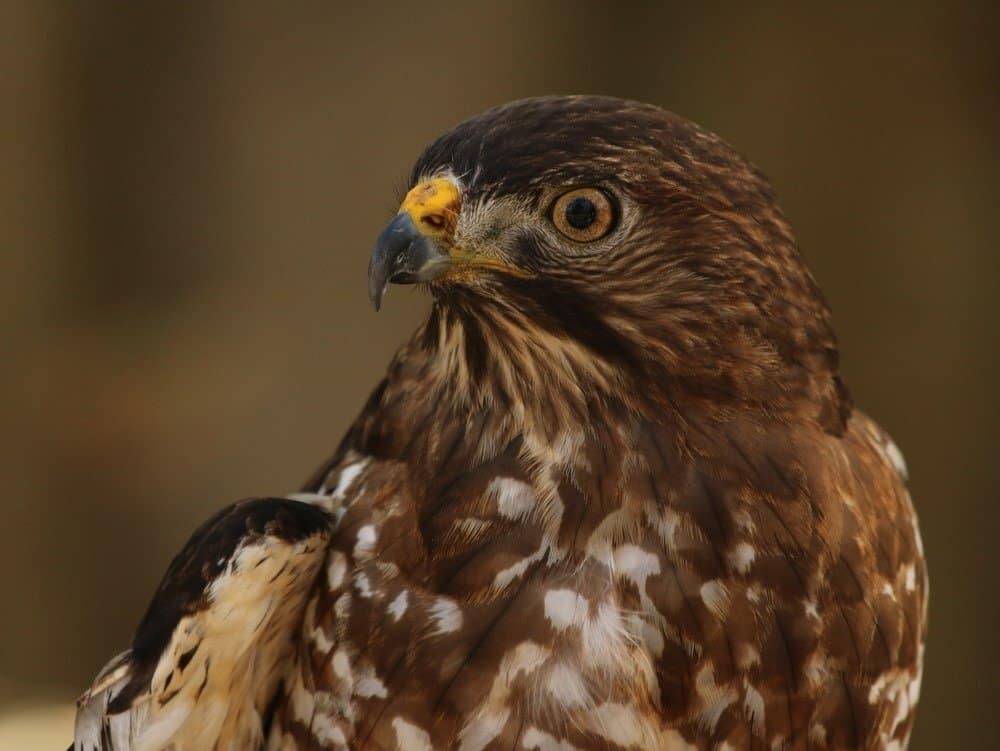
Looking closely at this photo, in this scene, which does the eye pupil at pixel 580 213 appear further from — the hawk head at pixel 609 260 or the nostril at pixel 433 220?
the nostril at pixel 433 220

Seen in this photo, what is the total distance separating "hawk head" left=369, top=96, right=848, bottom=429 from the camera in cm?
204

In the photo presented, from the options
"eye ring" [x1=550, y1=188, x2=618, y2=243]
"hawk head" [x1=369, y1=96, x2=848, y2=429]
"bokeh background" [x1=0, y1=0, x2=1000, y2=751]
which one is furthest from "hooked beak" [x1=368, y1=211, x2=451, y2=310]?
"bokeh background" [x1=0, y1=0, x2=1000, y2=751]

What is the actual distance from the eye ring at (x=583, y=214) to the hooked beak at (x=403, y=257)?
0.18 metres

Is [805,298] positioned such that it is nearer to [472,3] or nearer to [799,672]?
[799,672]

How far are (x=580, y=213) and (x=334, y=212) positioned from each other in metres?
3.28

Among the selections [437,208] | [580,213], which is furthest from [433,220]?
[580,213]

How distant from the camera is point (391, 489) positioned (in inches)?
89.2

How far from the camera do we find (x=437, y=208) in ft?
6.75

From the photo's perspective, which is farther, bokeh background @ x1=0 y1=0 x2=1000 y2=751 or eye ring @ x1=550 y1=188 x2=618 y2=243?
bokeh background @ x1=0 y1=0 x2=1000 y2=751

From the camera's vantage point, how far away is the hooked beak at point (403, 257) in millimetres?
2047

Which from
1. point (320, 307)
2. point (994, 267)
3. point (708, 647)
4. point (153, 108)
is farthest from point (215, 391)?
point (708, 647)

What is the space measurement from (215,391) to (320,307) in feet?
2.02

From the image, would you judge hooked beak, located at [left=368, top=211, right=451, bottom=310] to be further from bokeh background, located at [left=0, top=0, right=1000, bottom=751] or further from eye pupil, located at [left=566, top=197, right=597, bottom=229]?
bokeh background, located at [left=0, top=0, right=1000, bottom=751]

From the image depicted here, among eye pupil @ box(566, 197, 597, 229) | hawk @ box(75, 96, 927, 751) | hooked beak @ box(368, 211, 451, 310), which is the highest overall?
eye pupil @ box(566, 197, 597, 229)
